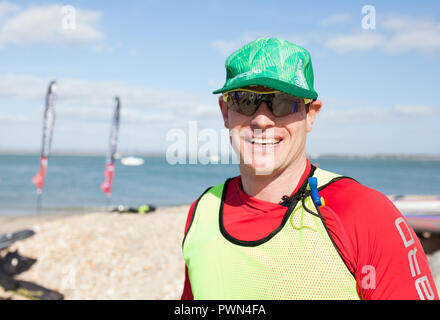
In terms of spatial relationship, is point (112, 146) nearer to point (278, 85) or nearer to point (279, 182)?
point (279, 182)

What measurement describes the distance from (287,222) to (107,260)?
21.5 ft

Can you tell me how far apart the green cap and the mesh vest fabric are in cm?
41

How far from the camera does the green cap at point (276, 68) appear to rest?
1342 mm

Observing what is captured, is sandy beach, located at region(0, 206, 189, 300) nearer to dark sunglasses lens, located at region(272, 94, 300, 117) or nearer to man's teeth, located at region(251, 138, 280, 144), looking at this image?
man's teeth, located at region(251, 138, 280, 144)

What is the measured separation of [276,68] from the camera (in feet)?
4.45

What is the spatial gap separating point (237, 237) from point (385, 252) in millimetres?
598

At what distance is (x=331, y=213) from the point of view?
1.31 m

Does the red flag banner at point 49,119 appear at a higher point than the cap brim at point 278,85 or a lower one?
higher

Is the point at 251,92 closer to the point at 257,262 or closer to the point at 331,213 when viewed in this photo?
the point at 331,213

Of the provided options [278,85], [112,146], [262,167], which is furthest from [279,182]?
[112,146]

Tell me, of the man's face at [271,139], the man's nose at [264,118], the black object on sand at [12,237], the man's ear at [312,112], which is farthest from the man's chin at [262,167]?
the black object on sand at [12,237]

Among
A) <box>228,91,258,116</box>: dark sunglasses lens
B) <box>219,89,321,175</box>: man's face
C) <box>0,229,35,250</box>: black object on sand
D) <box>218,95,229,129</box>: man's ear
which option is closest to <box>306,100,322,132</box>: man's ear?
<box>219,89,321,175</box>: man's face

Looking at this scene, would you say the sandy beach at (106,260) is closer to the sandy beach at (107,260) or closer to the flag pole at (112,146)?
the sandy beach at (107,260)

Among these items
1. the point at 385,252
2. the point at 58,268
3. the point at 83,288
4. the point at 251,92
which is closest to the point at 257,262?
the point at 385,252
